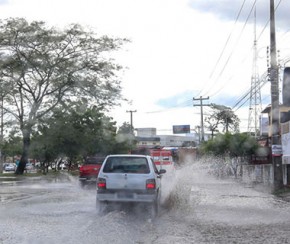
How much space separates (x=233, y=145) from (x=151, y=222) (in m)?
29.7

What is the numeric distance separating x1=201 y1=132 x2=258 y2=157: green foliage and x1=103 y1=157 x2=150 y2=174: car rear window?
2552cm

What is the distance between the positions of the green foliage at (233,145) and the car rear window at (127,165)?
25.5 m

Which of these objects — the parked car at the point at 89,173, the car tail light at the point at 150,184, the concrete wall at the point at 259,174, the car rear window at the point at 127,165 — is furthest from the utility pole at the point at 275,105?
the car tail light at the point at 150,184

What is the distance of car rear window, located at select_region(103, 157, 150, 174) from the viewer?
13.1 meters

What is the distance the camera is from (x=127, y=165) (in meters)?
13.2

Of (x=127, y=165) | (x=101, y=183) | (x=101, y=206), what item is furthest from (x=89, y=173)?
(x=101, y=183)

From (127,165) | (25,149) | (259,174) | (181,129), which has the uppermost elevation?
(181,129)

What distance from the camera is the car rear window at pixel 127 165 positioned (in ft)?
42.8

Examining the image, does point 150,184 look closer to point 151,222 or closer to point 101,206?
point 151,222

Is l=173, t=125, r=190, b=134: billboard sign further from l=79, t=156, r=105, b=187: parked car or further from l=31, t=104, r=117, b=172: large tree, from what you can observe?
l=79, t=156, r=105, b=187: parked car

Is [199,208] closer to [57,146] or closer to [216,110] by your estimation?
[57,146]

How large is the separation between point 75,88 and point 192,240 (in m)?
33.9

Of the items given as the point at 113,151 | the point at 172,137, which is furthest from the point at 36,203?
the point at 172,137

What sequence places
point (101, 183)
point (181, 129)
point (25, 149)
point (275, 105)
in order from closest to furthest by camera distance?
point (101, 183), point (275, 105), point (25, 149), point (181, 129)
